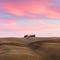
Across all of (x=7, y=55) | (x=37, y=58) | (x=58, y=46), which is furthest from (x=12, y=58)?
(x=58, y=46)

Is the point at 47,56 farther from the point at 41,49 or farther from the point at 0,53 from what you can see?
the point at 0,53

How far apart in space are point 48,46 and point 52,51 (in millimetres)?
236

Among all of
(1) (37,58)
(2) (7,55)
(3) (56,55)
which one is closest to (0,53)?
(2) (7,55)

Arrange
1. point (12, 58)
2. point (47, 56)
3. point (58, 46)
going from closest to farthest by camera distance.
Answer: point (12, 58) → point (47, 56) → point (58, 46)

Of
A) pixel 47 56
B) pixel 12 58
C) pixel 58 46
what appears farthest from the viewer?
pixel 58 46

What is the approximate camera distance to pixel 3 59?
2.98 metres

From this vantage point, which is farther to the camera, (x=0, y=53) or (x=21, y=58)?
(x=0, y=53)

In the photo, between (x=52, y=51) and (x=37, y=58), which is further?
(x=52, y=51)

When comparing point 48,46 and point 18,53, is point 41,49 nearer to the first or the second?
point 48,46

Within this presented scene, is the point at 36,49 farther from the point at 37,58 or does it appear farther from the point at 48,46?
the point at 37,58

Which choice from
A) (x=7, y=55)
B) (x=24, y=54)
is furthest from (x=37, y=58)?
(x=7, y=55)

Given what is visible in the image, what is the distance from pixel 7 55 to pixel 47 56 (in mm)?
545

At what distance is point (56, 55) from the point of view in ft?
10.3

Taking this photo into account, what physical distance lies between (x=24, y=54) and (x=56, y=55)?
437 millimetres
